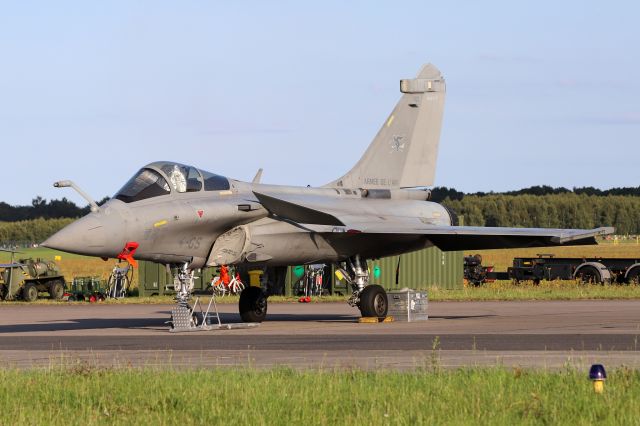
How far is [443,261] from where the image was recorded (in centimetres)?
4928

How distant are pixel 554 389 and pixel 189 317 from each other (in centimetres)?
Answer: 1311

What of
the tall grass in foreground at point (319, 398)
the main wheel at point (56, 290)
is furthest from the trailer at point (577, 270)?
the tall grass in foreground at point (319, 398)

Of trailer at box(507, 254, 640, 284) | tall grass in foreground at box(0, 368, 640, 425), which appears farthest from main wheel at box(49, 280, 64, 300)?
tall grass in foreground at box(0, 368, 640, 425)

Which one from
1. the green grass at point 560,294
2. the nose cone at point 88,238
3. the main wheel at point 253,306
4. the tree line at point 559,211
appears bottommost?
the main wheel at point 253,306

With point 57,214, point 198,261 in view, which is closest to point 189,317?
point 198,261

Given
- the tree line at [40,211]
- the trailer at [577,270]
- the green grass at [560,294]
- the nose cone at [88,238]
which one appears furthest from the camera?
the tree line at [40,211]

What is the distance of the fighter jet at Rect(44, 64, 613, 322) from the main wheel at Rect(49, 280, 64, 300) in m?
19.8

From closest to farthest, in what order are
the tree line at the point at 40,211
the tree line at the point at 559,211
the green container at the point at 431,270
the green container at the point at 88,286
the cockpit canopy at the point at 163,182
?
the cockpit canopy at the point at 163,182, the green container at the point at 88,286, the green container at the point at 431,270, the tree line at the point at 40,211, the tree line at the point at 559,211

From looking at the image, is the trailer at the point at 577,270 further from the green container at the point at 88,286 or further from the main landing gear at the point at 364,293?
the main landing gear at the point at 364,293

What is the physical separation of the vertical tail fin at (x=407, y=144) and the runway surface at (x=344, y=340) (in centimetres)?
355

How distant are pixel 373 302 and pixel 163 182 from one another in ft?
19.4

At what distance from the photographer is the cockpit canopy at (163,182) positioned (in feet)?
72.6

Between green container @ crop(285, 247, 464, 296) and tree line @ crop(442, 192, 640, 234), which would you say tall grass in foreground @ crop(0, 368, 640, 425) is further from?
tree line @ crop(442, 192, 640, 234)

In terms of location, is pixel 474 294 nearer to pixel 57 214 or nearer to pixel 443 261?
pixel 443 261
